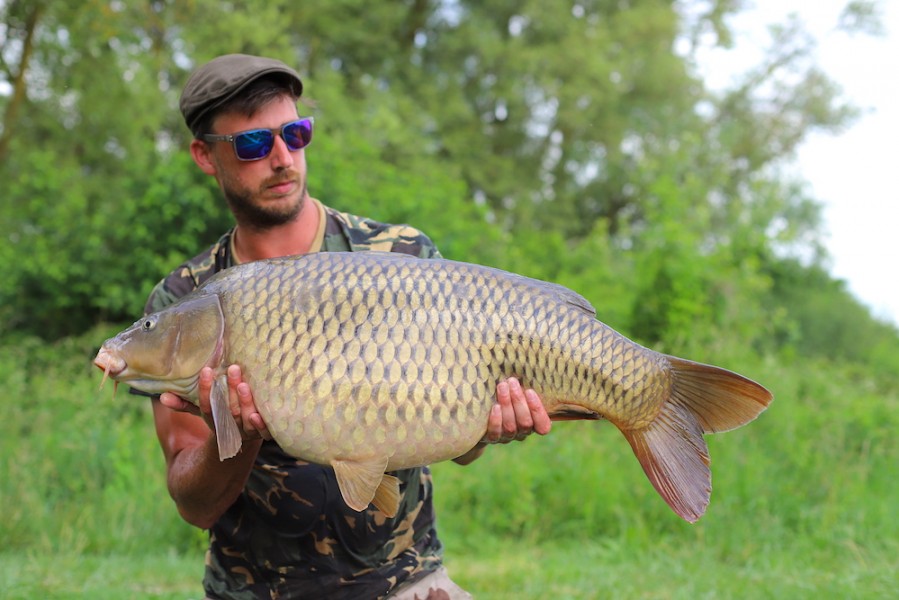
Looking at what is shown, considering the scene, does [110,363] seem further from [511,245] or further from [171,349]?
[511,245]

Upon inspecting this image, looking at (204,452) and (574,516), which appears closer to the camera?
(204,452)

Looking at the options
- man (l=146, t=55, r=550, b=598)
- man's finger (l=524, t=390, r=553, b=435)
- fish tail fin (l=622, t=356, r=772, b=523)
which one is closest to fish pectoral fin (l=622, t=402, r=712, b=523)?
fish tail fin (l=622, t=356, r=772, b=523)

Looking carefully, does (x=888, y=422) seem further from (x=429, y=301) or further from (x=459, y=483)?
(x=429, y=301)

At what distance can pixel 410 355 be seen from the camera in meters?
1.59

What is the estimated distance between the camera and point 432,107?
1396 cm

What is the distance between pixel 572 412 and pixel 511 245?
870 cm

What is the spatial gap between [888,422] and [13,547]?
3727 millimetres

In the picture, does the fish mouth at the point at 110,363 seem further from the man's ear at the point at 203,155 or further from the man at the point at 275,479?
the man's ear at the point at 203,155

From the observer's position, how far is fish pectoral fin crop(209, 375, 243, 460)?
161 centimetres

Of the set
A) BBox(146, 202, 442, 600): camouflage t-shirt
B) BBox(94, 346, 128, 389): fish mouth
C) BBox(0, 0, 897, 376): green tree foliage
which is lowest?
BBox(146, 202, 442, 600): camouflage t-shirt

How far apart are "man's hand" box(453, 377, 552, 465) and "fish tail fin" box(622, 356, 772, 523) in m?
0.18

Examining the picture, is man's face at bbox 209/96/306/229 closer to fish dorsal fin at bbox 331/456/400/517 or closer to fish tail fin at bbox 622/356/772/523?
fish dorsal fin at bbox 331/456/400/517

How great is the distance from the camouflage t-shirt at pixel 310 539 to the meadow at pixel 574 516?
976 mm

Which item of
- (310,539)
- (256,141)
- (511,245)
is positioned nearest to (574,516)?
(310,539)
